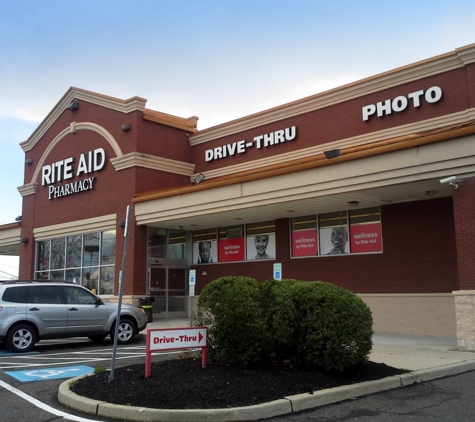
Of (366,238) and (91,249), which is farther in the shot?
(91,249)

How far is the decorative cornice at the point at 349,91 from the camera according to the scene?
17.5 metres

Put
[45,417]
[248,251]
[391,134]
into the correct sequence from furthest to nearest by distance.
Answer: [248,251] < [391,134] < [45,417]

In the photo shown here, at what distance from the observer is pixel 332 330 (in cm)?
902

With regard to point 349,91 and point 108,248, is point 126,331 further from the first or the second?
point 349,91

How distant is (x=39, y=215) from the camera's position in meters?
28.1

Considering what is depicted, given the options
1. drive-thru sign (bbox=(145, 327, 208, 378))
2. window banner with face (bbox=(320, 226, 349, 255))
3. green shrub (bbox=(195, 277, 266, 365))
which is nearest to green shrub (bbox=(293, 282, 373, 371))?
green shrub (bbox=(195, 277, 266, 365))

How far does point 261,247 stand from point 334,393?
13.4 metres

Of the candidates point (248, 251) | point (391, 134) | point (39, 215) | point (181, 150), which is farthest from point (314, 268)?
point (39, 215)

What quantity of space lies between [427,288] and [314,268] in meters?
→ 4.20

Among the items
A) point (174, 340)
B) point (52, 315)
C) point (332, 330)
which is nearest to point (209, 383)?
point (174, 340)

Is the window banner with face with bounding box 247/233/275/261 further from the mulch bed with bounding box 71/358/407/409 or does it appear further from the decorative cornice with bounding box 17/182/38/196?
the decorative cornice with bounding box 17/182/38/196

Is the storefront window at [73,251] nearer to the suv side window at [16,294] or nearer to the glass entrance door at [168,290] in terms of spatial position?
the glass entrance door at [168,290]

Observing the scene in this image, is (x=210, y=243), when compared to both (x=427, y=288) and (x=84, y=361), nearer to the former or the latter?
(x=427, y=288)

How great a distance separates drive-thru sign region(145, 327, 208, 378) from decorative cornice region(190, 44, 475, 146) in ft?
41.6
